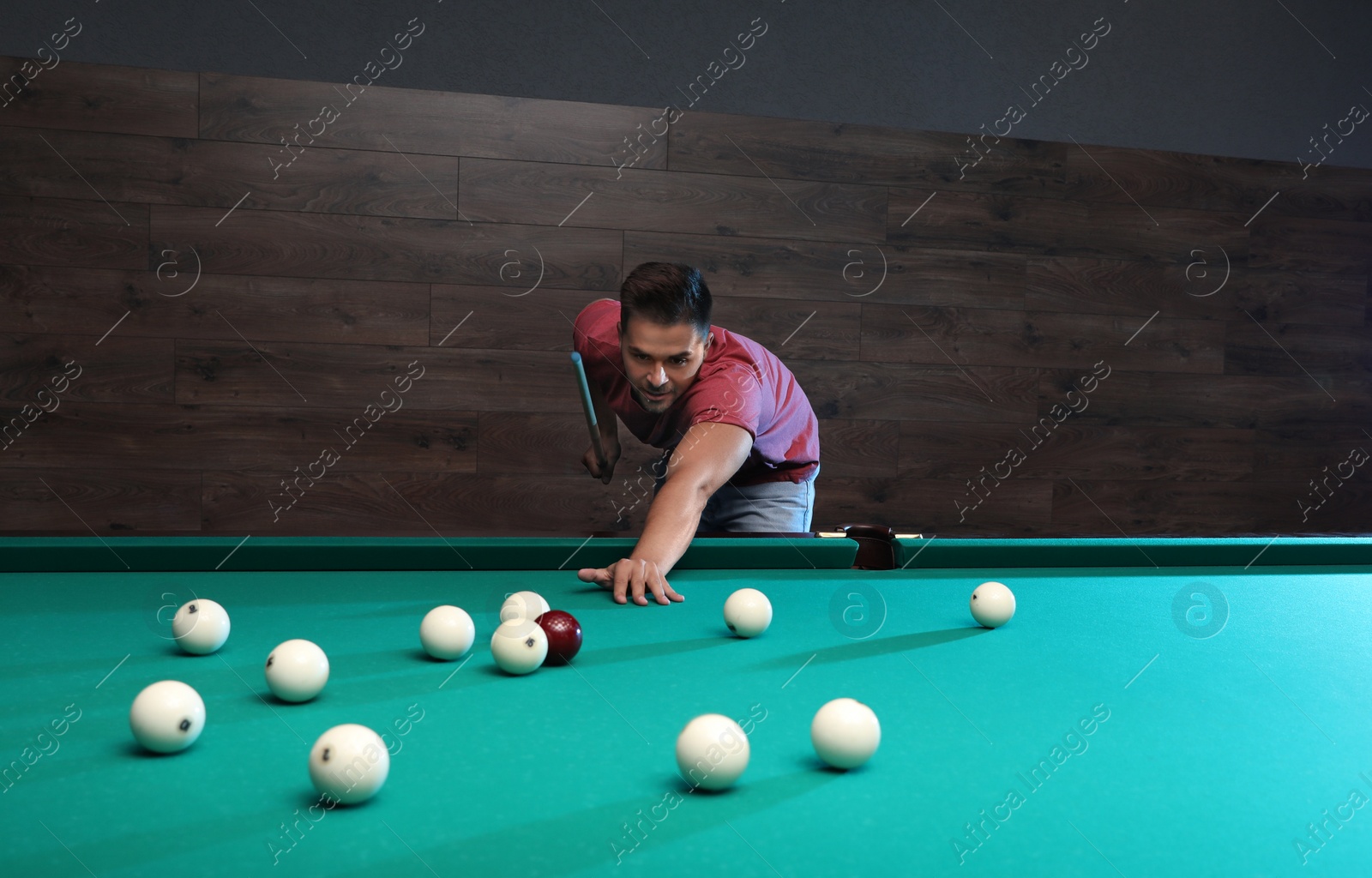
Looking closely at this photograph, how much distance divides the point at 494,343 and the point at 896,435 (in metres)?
1.65

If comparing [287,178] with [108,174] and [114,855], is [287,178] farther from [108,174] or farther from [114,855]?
[114,855]

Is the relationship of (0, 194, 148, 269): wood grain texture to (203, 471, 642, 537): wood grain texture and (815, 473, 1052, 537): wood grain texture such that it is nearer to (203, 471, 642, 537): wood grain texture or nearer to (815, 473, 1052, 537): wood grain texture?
(203, 471, 642, 537): wood grain texture

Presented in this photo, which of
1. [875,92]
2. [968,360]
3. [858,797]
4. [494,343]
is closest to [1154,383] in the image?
[968,360]

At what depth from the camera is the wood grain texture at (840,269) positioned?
13.6 ft

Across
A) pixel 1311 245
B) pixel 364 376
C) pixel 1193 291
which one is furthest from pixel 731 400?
pixel 1311 245

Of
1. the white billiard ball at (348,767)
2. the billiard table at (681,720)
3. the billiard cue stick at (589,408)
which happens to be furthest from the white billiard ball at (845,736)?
the billiard cue stick at (589,408)

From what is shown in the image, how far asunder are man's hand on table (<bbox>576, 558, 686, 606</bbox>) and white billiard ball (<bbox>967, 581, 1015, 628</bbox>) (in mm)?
494

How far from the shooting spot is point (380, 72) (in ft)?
12.8

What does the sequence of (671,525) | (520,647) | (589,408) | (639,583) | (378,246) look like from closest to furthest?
(520,647) < (639,583) < (671,525) < (589,408) < (378,246)

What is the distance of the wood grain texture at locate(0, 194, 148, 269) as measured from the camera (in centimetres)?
369

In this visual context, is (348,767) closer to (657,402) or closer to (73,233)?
(657,402)

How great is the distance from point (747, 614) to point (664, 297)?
96cm

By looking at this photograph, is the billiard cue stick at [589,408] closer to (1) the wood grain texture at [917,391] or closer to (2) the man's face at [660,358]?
(2) the man's face at [660,358]

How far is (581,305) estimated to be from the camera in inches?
159
